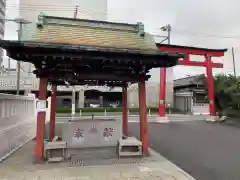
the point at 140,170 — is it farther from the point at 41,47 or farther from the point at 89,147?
the point at 41,47

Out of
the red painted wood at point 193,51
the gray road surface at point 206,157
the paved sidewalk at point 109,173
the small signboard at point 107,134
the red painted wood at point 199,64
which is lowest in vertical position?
the gray road surface at point 206,157

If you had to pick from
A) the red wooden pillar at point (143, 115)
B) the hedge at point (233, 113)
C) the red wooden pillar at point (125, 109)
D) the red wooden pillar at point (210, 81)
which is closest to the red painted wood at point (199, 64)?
the red wooden pillar at point (210, 81)

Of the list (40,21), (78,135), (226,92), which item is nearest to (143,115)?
(78,135)

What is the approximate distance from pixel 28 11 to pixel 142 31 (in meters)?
46.1

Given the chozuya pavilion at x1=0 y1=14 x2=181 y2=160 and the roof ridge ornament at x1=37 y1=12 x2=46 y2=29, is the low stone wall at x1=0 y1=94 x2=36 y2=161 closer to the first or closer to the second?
the chozuya pavilion at x1=0 y1=14 x2=181 y2=160

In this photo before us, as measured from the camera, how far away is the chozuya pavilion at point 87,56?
260 inches

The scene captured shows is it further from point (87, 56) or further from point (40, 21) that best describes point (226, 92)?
point (40, 21)

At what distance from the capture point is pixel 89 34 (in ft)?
25.7

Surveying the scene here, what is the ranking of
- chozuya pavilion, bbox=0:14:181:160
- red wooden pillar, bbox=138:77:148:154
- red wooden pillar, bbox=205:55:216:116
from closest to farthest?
chozuya pavilion, bbox=0:14:181:160 → red wooden pillar, bbox=138:77:148:154 → red wooden pillar, bbox=205:55:216:116

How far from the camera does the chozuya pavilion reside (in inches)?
260

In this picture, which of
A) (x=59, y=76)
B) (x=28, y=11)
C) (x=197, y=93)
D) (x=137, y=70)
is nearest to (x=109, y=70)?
(x=137, y=70)

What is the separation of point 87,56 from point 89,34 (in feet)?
4.68

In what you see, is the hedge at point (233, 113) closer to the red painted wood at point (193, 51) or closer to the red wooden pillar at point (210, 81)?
the red wooden pillar at point (210, 81)

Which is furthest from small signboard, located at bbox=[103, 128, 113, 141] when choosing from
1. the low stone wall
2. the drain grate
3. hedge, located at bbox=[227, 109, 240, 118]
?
hedge, located at bbox=[227, 109, 240, 118]
